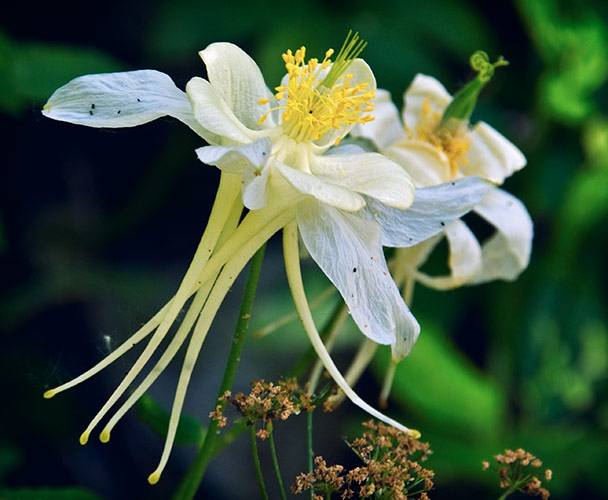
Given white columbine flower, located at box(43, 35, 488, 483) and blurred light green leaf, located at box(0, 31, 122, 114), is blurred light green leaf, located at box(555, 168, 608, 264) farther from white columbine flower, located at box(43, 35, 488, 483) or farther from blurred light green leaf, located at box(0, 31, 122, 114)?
white columbine flower, located at box(43, 35, 488, 483)

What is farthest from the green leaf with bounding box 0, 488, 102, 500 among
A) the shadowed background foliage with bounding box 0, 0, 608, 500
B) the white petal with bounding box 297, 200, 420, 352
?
the shadowed background foliage with bounding box 0, 0, 608, 500

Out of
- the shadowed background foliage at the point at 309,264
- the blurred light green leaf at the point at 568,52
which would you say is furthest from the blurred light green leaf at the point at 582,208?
the blurred light green leaf at the point at 568,52

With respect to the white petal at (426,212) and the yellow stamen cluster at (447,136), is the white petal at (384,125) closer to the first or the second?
the yellow stamen cluster at (447,136)

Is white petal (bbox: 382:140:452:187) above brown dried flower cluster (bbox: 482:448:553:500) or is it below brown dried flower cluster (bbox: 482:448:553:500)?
above

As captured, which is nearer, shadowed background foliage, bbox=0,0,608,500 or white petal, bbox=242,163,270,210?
white petal, bbox=242,163,270,210

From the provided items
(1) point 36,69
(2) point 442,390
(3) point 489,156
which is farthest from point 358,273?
(2) point 442,390

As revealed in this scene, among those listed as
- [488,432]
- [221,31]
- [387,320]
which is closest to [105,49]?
[221,31]

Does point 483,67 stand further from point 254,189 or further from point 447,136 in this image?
point 254,189
